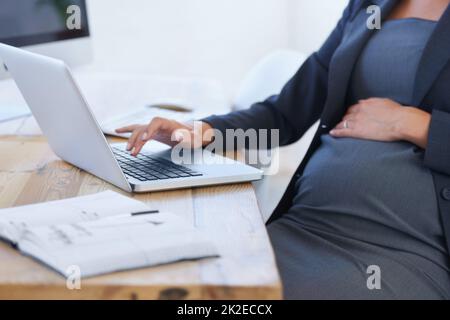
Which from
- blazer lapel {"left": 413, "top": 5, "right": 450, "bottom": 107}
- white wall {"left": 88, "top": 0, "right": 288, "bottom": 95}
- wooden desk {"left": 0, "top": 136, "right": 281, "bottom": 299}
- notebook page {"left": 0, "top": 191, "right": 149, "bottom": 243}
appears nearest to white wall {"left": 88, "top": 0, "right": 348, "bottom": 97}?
white wall {"left": 88, "top": 0, "right": 288, "bottom": 95}

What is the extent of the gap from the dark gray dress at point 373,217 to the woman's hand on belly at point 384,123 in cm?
2

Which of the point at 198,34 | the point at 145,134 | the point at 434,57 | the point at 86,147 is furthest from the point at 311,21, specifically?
the point at 86,147

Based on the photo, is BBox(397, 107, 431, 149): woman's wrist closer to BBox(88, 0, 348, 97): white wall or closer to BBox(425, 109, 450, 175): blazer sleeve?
BBox(425, 109, 450, 175): blazer sleeve

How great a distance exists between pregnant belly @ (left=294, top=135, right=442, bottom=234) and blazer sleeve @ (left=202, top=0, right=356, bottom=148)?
212mm

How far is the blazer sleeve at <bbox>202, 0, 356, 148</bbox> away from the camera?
1466mm

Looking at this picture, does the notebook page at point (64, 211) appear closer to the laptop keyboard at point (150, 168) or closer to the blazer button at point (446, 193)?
the laptop keyboard at point (150, 168)

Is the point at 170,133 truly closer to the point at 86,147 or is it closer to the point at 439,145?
the point at 86,147

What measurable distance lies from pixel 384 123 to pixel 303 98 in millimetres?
288

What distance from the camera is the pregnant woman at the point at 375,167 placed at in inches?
42.6

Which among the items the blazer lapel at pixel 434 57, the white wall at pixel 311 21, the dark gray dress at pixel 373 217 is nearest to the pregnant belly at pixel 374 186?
Answer: the dark gray dress at pixel 373 217

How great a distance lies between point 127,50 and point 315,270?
6.89 feet

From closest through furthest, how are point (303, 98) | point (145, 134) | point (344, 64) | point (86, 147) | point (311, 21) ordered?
point (86, 147)
point (145, 134)
point (344, 64)
point (303, 98)
point (311, 21)

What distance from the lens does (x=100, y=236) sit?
0.83 m
